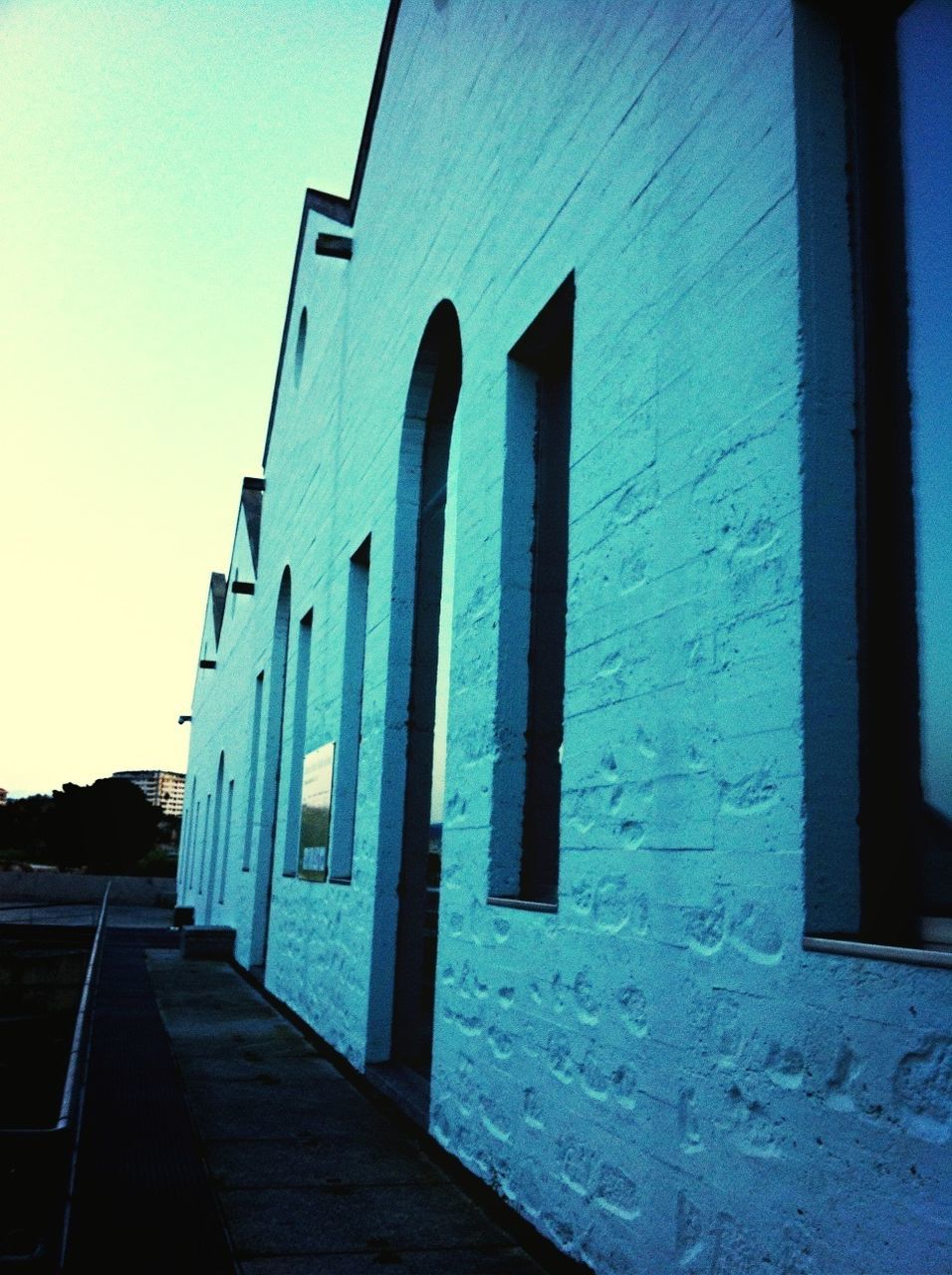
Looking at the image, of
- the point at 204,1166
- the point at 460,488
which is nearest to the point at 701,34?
the point at 460,488

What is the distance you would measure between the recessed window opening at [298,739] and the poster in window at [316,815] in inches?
35.7

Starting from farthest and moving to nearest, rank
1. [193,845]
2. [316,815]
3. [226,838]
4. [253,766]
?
[193,845], [226,838], [253,766], [316,815]

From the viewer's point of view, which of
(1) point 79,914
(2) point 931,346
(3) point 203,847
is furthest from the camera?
(1) point 79,914

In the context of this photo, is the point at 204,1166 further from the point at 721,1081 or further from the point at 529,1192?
the point at 721,1081

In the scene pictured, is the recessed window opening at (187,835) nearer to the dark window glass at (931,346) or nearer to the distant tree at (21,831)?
the dark window glass at (931,346)

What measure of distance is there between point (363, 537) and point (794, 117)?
16.5 ft

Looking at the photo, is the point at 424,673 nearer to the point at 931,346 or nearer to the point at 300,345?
the point at 931,346

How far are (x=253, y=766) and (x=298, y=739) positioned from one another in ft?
12.0

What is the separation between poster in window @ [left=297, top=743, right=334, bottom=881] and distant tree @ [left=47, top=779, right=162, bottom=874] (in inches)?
1712

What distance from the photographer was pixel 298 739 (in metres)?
10.3

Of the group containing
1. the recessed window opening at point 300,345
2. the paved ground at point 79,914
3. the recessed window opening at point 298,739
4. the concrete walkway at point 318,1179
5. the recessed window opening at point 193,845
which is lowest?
the paved ground at point 79,914

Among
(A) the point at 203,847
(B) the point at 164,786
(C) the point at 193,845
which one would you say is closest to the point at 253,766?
(A) the point at 203,847

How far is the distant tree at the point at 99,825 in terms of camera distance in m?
50.5

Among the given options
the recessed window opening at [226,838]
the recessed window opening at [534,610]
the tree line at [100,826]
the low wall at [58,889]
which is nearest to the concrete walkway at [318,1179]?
the recessed window opening at [534,610]
